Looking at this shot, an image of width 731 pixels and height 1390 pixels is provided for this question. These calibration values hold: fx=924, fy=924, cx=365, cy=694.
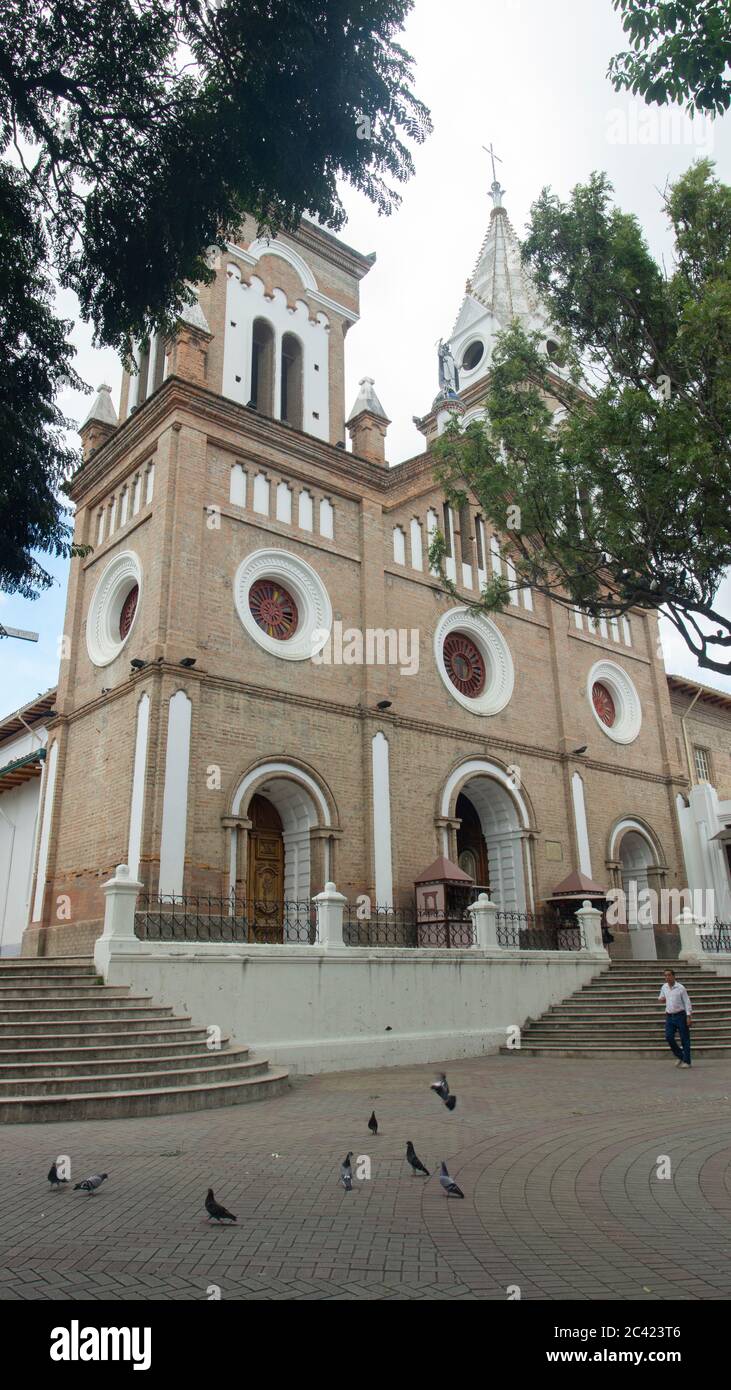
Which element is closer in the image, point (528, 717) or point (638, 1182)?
point (638, 1182)

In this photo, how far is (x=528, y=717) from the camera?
23969 mm

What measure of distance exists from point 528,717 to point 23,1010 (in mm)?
15486

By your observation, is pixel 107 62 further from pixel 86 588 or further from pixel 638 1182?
pixel 86 588

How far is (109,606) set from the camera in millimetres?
20266

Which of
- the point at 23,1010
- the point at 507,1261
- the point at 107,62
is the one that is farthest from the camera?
the point at 23,1010

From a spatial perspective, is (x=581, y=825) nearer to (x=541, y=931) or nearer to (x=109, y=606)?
(x=541, y=931)

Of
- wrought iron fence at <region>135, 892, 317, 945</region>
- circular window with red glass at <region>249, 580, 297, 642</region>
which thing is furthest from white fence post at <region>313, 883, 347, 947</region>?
circular window with red glass at <region>249, 580, 297, 642</region>

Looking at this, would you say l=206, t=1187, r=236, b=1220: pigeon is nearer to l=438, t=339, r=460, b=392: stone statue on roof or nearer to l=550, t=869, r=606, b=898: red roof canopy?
l=550, t=869, r=606, b=898: red roof canopy

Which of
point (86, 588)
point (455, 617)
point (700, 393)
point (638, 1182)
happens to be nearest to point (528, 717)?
point (455, 617)

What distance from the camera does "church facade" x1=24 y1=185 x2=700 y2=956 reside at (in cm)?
1727

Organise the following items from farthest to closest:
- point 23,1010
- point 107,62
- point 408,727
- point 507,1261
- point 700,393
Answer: point 408,727 → point 23,1010 → point 700,393 → point 107,62 → point 507,1261

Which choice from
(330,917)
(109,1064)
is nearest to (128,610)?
(330,917)

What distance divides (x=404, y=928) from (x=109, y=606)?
30.8 feet

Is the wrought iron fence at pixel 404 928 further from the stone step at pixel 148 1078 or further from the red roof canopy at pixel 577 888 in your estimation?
the stone step at pixel 148 1078
